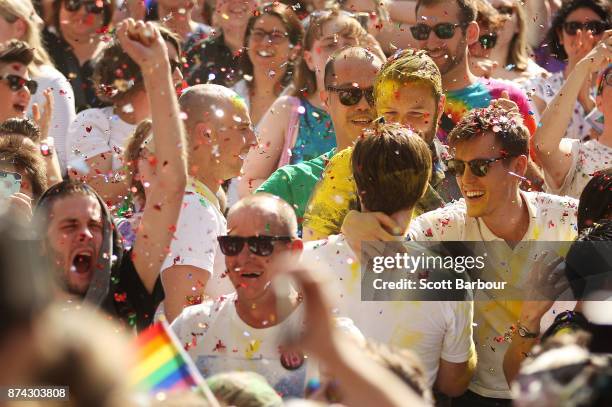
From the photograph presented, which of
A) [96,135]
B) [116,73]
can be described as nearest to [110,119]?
[96,135]

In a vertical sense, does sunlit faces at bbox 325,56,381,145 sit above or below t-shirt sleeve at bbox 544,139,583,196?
above

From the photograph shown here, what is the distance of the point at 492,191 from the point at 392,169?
1.78 feet

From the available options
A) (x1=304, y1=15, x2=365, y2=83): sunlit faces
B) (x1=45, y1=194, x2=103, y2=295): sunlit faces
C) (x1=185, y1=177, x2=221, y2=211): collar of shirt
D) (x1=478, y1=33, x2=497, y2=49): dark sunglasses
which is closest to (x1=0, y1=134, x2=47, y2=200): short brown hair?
(x1=185, y1=177, x2=221, y2=211): collar of shirt

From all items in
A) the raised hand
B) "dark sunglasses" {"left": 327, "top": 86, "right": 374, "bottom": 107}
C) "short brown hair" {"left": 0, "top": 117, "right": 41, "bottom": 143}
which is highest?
the raised hand

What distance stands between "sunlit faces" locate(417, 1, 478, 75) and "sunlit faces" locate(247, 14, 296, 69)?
0.82 meters

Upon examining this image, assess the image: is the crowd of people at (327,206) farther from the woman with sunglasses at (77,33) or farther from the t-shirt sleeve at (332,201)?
the woman with sunglasses at (77,33)

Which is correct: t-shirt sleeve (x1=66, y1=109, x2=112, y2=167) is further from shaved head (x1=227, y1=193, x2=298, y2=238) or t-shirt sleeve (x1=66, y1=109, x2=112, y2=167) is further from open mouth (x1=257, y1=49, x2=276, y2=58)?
shaved head (x1=227, y1=193, x2=298, y2=238)

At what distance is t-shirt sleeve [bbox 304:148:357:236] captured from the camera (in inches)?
185

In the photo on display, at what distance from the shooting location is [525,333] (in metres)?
4.35

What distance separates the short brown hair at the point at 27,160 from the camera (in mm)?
4930

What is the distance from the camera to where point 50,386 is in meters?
2.25

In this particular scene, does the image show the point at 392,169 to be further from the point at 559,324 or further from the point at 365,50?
the point at 365,50

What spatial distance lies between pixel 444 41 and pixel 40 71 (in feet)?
6.69

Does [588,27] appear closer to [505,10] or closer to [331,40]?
[505,10]
